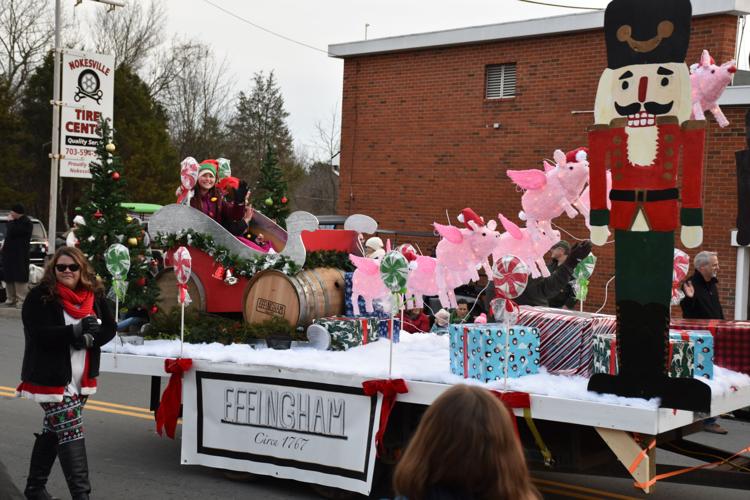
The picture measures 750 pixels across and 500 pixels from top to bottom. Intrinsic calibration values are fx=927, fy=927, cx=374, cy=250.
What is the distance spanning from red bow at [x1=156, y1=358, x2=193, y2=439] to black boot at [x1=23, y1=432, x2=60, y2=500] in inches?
53.5

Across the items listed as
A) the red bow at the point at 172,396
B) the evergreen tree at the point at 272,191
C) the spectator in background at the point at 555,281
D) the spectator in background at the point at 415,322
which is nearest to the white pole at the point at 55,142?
the evergreen tree at the point at 272,191

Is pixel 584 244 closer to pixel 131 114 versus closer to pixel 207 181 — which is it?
pixel 207 181

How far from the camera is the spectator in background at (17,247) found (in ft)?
59.5

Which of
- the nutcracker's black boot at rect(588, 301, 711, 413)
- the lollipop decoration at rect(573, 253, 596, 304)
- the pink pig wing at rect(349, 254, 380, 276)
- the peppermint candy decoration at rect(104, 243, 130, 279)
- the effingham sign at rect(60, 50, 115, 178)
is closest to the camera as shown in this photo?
the nutcracker's black boot at rect(588, 301, 711, 413)

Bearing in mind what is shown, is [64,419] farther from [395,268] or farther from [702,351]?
[702,351]

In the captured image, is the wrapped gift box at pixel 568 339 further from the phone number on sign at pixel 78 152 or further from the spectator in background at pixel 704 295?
the phone number on sign at pixel 78 152

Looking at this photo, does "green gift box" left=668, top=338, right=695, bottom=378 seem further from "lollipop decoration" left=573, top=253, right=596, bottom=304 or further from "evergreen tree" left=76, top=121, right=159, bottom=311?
"evergreen tree" left=76, top=121, right=159, bottom=311

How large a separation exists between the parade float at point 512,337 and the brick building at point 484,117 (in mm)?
9228

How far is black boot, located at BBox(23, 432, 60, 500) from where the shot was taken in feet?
19.5

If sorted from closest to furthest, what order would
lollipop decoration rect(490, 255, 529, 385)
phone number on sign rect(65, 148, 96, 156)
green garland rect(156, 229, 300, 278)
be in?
lollipop decoration rect(490, 255, 529, 385) < green garland rect(156, 229, 300, 278) < phone number on sign rect(65, 148, 96, 156)

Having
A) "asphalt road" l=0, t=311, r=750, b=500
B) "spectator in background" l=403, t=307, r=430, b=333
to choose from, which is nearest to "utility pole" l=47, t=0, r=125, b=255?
"asphalt road" l=0, t=311, r=750, b=500

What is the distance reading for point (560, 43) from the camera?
18.7 m

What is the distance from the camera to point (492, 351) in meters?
6.15

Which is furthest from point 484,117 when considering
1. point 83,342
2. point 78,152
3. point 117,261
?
point 83,342
